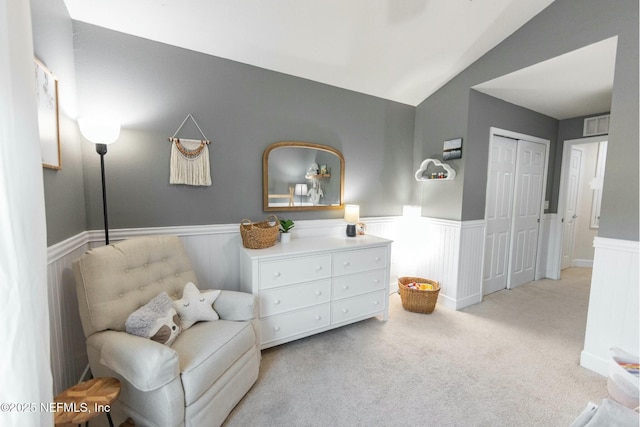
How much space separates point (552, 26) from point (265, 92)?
2.52 m

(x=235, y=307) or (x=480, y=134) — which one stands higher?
(x=480, y=134)

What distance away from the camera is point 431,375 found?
191cm

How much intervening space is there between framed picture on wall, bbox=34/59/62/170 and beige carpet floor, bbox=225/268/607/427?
176 centimetres

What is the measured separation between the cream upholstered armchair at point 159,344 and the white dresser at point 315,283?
0.83ft

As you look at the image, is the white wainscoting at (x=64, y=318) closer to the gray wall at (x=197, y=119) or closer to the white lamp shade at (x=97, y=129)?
the gray wall at (x=197, y=119)

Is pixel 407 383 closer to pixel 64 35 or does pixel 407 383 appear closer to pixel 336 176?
pixel 336 176

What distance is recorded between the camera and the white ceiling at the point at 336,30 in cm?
188

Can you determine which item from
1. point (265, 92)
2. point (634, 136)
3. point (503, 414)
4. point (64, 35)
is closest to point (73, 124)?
point (64, 35)

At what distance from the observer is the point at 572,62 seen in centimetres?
228

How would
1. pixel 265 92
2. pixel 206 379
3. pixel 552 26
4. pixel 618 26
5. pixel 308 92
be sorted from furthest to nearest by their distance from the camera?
pixel 308 92 < pixel 265 92 < pixel 552 26 < pixel 618 26 < pixel 206 379

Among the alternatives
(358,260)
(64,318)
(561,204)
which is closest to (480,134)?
(358,260)

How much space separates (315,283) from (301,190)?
0.95m

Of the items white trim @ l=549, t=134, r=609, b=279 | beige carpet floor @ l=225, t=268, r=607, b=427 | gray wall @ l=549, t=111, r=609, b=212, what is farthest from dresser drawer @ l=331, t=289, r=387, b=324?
gray wall @ l=549, t=111, r=609, b=212

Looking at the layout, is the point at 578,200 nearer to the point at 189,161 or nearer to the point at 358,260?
the point at 358,260
